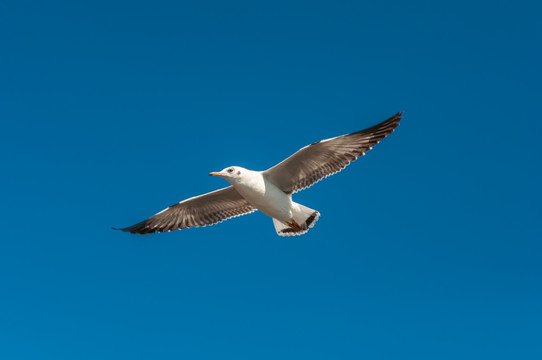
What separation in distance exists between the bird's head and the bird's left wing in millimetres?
1248

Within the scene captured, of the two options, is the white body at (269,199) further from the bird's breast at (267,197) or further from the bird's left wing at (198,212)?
the bird's left wing at (198,212)

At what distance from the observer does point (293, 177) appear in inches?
497

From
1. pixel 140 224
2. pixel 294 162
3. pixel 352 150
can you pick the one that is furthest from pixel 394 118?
pixel 140 224

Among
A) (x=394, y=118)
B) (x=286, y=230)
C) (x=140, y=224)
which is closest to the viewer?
(x=394, y=118)

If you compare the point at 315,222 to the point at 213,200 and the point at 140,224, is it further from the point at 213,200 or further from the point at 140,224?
the point at 140,224

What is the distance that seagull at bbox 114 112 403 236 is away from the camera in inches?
477

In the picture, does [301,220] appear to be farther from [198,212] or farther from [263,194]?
[198,212]

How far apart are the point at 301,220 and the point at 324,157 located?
1385mm

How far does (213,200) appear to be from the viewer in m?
13.6

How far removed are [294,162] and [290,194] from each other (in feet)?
2.59

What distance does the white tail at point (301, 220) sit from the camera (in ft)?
41.6

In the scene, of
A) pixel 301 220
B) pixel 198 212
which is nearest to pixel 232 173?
pixel 301 220

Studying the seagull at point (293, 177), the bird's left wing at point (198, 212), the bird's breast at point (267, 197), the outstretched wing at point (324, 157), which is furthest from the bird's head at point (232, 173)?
the bird's left wing at point (198, 212)

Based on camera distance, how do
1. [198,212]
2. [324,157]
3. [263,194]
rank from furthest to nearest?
[198,212] → [324,157] → [263,194]
